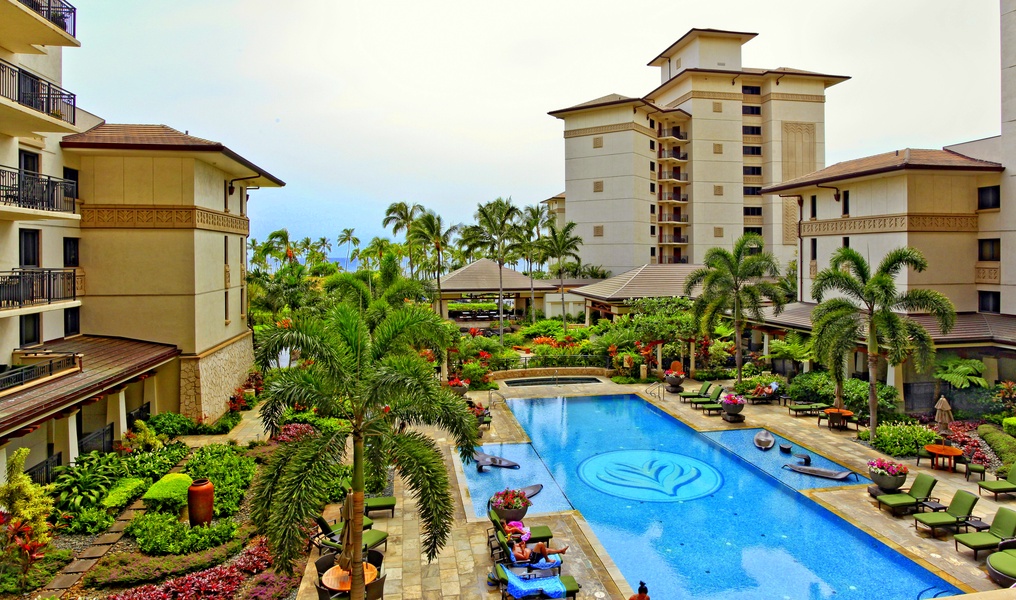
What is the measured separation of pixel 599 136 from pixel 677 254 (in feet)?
41.8

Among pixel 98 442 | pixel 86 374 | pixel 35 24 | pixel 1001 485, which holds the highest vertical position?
pixel 35 24

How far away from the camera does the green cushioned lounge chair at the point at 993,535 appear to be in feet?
38.0

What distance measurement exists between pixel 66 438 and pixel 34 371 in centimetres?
180

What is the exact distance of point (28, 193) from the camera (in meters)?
15.8

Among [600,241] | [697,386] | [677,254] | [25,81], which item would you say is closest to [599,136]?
[600,241]

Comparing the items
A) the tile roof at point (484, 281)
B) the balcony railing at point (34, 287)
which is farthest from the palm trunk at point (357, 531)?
the tile roof at point (484, 281)

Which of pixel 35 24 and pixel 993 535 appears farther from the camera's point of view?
pixel 35 24

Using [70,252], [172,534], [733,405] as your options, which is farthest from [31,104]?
[733,405]

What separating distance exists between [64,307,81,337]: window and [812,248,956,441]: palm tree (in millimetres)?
23002

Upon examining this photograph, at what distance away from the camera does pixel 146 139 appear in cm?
1980

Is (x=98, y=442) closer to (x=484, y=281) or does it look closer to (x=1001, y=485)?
(x=1001, y=485)

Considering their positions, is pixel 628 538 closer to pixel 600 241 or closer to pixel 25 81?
pixel 25 81

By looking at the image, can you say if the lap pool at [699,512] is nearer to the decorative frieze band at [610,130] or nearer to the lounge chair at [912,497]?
the lounge chair at [912,497]

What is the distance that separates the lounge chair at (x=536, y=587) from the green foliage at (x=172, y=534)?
5.89 metres
